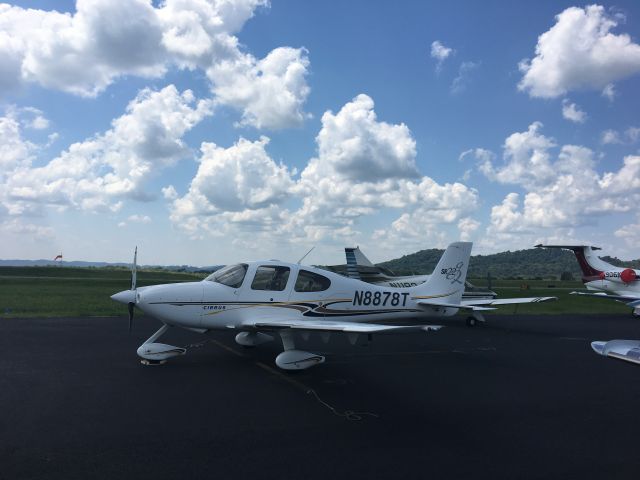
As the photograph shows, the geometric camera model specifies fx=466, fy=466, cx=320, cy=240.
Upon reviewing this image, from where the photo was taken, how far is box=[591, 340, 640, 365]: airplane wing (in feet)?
12.5

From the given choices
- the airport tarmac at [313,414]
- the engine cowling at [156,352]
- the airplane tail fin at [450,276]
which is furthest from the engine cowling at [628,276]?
the engine cowling at [156,352]

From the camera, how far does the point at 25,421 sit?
18.6 ft

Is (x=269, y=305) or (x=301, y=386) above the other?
(x=269, y=305)

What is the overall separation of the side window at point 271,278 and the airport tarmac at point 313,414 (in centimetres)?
158

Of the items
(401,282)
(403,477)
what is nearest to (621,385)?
(403,477)

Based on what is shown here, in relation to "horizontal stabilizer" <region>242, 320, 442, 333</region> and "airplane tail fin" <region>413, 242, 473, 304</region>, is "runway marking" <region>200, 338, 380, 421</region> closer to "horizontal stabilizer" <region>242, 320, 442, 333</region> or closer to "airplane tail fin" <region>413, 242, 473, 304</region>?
"horizontal stabilizer" <region>242, 320, 442, 333</region>

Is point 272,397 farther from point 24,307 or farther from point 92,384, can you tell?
point 24,307

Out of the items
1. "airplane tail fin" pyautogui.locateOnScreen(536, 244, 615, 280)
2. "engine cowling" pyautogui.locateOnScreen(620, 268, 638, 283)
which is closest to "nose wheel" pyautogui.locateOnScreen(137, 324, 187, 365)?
"airplane tail fin" pyautogui.locateOnScreen(536, 244, 615, 280)

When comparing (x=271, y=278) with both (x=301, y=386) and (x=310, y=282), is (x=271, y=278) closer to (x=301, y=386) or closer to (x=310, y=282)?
(x=310, y=282)

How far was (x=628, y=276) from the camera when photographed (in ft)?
86.5

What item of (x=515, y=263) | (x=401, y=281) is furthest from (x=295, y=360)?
(x=515, y=263)

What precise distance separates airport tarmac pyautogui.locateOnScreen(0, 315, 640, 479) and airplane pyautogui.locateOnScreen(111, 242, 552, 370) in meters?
0.56

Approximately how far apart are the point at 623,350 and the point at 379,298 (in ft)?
23.9

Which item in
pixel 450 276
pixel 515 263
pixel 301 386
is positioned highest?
pixel 515 263
